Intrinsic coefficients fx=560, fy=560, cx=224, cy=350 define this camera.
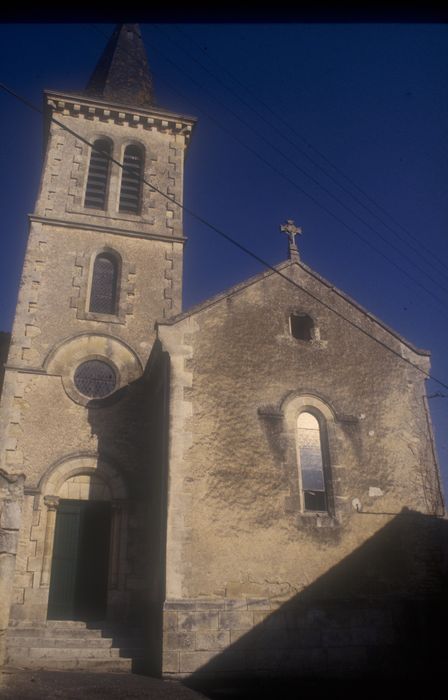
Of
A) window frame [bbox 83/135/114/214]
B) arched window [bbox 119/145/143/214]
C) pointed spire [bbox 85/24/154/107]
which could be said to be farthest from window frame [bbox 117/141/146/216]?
pointed spire [bbox 85/24/154/107]

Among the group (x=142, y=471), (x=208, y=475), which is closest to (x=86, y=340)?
(x=142, y=471)

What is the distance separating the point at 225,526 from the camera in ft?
36.0

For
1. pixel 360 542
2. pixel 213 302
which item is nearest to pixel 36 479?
pixel 213 302

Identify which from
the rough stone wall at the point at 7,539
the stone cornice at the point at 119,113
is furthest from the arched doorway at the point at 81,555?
the stone cornice at the point at 119,113

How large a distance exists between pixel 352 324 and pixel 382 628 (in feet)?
22.3

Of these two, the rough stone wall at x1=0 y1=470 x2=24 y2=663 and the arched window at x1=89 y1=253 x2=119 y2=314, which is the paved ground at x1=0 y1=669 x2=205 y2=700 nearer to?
the rough stone wall at x1=0 y1=470 x2=24 y2=663

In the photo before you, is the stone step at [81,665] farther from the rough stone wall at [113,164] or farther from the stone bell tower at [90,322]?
the rough stone wall at [113,164]

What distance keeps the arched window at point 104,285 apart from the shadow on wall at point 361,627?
30.5 feet

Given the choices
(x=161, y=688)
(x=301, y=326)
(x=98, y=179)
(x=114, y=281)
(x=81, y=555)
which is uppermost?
(x=98, y=179)

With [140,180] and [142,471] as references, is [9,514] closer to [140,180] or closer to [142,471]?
[142,471]

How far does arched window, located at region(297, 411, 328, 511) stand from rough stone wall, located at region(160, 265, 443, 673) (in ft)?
0.67

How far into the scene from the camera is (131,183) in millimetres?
19078

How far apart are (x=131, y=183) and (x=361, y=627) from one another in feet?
49.1

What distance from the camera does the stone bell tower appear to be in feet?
42.6
